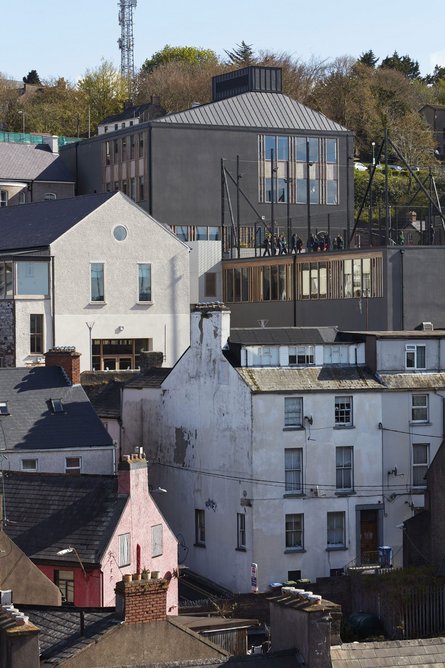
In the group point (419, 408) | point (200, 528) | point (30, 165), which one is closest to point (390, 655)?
point (200, 528)

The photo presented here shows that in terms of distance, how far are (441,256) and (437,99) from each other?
96245mm

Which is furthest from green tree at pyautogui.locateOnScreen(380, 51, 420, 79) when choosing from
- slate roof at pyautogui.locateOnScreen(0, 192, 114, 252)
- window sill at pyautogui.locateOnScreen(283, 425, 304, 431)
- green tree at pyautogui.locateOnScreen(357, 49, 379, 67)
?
window sill at pyautogui.locateOnScreen(283, 425, 304, 431)

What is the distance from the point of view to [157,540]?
47406 millimetres

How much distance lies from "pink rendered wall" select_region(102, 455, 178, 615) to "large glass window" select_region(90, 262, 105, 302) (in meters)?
33.5

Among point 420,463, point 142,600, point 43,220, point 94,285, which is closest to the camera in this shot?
point 142,600

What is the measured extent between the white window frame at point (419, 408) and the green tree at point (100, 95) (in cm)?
8634

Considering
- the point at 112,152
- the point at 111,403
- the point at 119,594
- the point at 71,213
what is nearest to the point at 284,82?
the point at 112,152

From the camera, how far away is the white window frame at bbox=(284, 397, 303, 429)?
55094 millimetres

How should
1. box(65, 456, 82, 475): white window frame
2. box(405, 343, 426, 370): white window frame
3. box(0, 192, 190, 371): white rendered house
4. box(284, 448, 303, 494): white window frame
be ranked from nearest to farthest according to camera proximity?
box(284, 448, 303, 494): white window frame, box(65, 456, 82, 475): white window frame, box(405, 343, 426, 370): white window frame, box(0, 192, 190, 371): white rendered house

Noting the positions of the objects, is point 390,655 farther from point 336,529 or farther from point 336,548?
point 336,529

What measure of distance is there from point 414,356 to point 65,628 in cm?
3196

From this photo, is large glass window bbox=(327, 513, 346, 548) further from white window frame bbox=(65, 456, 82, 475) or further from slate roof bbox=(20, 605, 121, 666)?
slate roof bbox=(20, 605, 121, 666)

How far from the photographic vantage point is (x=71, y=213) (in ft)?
269

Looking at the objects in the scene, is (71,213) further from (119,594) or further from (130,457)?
(119,594)
